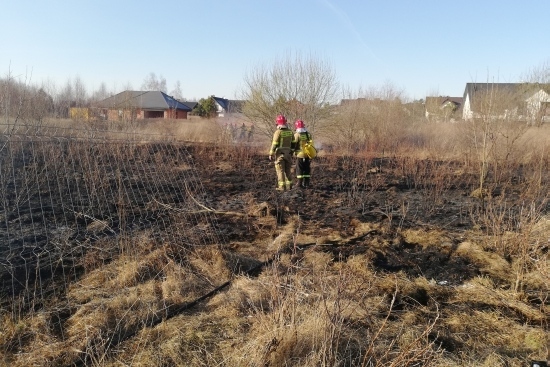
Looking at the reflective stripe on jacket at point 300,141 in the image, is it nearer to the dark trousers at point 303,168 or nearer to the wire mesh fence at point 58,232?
the dark trousers at point 303,168

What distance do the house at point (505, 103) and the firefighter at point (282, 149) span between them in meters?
4.18

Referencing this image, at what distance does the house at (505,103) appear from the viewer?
8.56 meters

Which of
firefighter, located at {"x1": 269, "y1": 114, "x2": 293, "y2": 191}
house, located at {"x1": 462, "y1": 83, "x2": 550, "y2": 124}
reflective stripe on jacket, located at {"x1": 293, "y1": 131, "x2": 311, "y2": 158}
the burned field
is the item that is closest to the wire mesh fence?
the burned field

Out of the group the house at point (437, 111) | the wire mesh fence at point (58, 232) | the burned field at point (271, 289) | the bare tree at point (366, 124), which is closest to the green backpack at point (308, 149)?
the burned field at point (271, 289)

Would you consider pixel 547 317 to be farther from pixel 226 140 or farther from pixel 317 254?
pixel 226 140

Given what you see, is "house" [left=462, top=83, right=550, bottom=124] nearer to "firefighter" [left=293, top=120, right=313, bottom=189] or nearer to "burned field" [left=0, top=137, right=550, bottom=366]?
"burned field" [left=0, top=137, right=550, bottom=366]

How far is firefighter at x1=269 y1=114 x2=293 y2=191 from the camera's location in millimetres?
7863

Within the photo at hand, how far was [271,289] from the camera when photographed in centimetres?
305

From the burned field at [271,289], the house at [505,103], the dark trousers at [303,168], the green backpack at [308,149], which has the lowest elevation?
the burned field at [271,289]

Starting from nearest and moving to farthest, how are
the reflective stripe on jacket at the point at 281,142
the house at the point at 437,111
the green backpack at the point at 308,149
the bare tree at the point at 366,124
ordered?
the reflective stripe on jacket at the point at 281,142
the green backpack at the point at 308,149
the bare tree at the point at 366,124
the house at the point at 437,111

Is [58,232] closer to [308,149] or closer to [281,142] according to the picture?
[281,142]

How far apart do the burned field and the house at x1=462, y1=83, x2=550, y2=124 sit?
2818 mm

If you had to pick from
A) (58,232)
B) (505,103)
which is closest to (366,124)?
(505,103)

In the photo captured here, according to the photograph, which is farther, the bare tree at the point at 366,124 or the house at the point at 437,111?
the house at the point at 437,111
